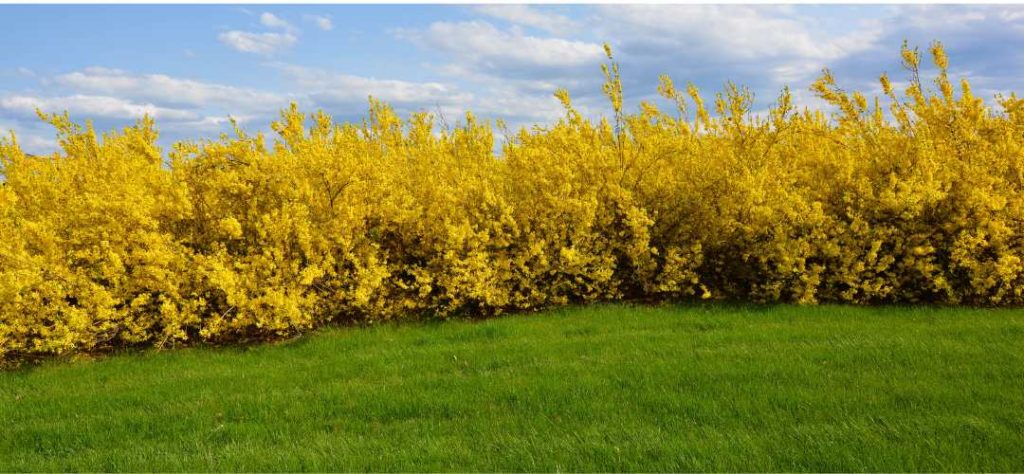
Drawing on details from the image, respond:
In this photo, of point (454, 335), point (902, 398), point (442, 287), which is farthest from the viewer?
point (442, 287)

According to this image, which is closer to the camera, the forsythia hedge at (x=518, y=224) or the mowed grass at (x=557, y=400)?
the mowed grass at (x=557, y=400)

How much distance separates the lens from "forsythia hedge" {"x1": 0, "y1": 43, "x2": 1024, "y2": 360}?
6.21 meters

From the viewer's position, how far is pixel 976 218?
7031 millimetres

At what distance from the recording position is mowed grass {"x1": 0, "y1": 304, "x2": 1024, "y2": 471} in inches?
146

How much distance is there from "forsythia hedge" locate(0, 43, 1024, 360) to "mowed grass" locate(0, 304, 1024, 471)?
530mm

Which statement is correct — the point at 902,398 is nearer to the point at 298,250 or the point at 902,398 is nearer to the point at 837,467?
the point at 837,467

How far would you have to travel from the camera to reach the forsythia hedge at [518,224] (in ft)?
20.4

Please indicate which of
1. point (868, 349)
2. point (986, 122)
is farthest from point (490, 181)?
point (986, 122)

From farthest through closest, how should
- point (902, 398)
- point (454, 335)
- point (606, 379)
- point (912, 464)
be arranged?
point (454, 335) → point (606, 379) → point (902, 398) → point (912, 464)

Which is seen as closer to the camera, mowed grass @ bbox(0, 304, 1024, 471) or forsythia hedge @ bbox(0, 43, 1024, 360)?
mowed grass @ bbox(0, 304, 1024, 471)

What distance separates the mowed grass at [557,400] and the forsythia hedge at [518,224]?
53 centimetres

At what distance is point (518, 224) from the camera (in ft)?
23.6

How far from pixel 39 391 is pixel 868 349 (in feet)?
20.4

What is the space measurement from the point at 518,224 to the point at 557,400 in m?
2.98
